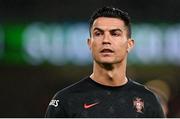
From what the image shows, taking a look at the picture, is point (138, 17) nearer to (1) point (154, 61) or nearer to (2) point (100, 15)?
(1) point (154, 61)

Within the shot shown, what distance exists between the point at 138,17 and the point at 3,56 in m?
3.35

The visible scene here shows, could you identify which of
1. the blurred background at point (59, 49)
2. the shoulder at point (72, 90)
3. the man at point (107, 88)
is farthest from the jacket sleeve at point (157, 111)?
the blurred background at point (59, 49)

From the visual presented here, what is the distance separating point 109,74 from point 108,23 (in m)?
0.40

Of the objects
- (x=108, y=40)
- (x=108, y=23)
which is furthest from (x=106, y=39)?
(x=108, y=23)

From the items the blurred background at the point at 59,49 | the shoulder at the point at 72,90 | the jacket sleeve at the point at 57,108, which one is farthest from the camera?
the blurred background at the point at 59,49

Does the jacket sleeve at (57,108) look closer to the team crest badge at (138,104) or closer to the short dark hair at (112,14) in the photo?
the team crest badge at (138,104)

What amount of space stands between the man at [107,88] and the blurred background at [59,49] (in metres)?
7.78

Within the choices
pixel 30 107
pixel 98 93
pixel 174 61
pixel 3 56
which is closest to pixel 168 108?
pixel 174 61

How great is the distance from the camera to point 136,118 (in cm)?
394

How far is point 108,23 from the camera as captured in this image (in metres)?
4.03

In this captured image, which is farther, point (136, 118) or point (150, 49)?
point (150, 49)

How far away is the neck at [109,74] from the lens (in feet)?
13.2

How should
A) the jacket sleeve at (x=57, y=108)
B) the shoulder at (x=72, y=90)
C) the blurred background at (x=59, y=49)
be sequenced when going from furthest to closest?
the blurred background at (x=59, y=49), the shoulder at (x=72, y=90), the jacket sleeve at (x=57, y=108)

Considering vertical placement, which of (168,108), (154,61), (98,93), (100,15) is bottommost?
(168,108)
